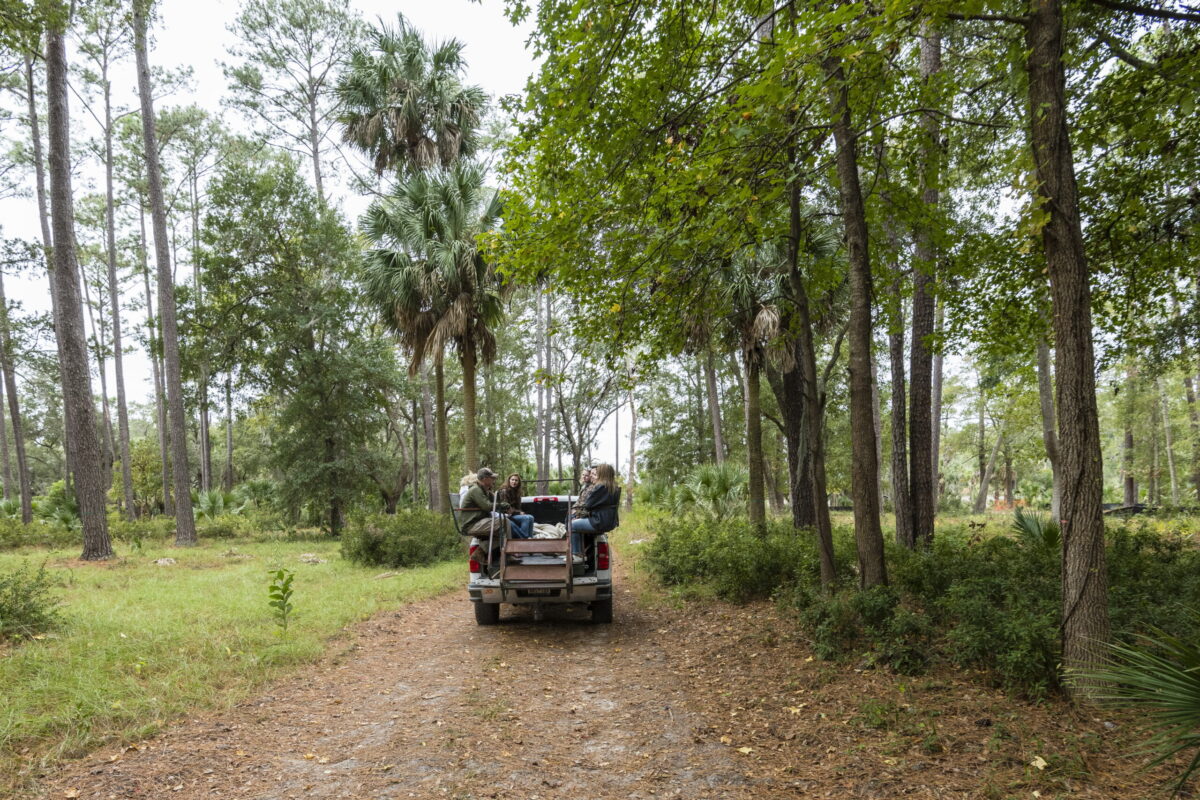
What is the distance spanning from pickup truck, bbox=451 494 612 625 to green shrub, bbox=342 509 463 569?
19.3 ft

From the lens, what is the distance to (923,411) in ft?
29.9

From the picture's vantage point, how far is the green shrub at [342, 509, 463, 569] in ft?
42.2

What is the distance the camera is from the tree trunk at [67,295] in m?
11.6

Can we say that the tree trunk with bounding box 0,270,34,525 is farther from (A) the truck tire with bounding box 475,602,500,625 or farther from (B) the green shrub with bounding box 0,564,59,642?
(A) the truck tire with bounding box 475,602,500,625

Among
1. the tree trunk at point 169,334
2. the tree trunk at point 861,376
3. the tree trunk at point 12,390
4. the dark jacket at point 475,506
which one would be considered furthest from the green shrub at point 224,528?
the tree trunk at point 861,376

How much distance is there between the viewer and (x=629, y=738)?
4.40m

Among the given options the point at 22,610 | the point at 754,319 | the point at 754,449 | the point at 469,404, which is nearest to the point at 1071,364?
the point at 754,319

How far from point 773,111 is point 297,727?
19.2 ft

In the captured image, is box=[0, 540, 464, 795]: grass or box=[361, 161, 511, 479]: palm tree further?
box=[361, 161, 511, 479]: palm tree

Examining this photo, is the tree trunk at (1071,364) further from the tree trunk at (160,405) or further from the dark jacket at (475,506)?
the tree trunk at (160,405)

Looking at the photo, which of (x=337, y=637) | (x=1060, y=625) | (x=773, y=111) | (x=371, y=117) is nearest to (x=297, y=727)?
(x=337, y=637)

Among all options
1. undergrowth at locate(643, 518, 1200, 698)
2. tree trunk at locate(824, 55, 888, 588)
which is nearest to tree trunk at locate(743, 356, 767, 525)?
undergrowth at locate(643, 518, 1200, 698)

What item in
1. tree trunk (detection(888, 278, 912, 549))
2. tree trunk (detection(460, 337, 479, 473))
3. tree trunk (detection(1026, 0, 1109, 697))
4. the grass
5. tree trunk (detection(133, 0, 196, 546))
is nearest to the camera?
tree trunk (detection(1026, 0, 1109, 697))

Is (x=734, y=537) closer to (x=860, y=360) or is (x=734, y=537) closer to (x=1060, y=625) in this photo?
(x=860, y=360)
